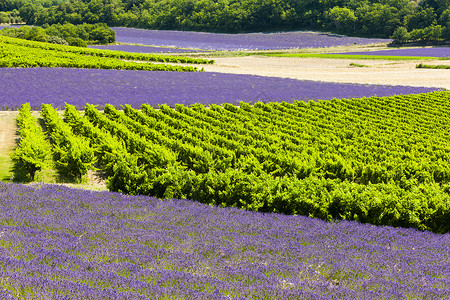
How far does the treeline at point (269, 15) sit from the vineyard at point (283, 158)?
94142 millimetres

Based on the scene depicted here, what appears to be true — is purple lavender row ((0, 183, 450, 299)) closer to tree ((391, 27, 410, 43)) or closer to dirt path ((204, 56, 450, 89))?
dirt path ((204, 56, 450, 89))

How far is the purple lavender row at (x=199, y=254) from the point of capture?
5.16m

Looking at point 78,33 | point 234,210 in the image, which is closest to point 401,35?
point 78,33

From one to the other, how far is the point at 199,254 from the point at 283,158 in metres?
7.75

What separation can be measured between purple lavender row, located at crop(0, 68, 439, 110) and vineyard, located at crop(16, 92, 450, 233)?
14.1ft

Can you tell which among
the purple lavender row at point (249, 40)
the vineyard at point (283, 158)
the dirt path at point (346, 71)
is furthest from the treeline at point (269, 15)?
the vineyard at point (283, 158)

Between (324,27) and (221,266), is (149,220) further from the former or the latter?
(324,27)

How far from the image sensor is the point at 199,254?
6555 mm

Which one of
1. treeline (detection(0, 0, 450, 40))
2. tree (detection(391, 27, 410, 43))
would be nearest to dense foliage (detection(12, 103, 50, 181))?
tree (detection(391, 27, 410, 43))

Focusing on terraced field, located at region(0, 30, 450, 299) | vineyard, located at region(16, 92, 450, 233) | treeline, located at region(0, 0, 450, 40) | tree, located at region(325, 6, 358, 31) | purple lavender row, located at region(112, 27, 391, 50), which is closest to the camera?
terraced field, located at region(0, 30, 450, 299)

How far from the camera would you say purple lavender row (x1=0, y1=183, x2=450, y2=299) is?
16.9ft

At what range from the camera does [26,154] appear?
1330cm

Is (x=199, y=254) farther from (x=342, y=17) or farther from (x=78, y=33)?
(x=342, y=17)

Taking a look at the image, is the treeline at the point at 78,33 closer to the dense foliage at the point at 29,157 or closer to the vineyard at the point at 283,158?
the vineyard at the point at 283,158
